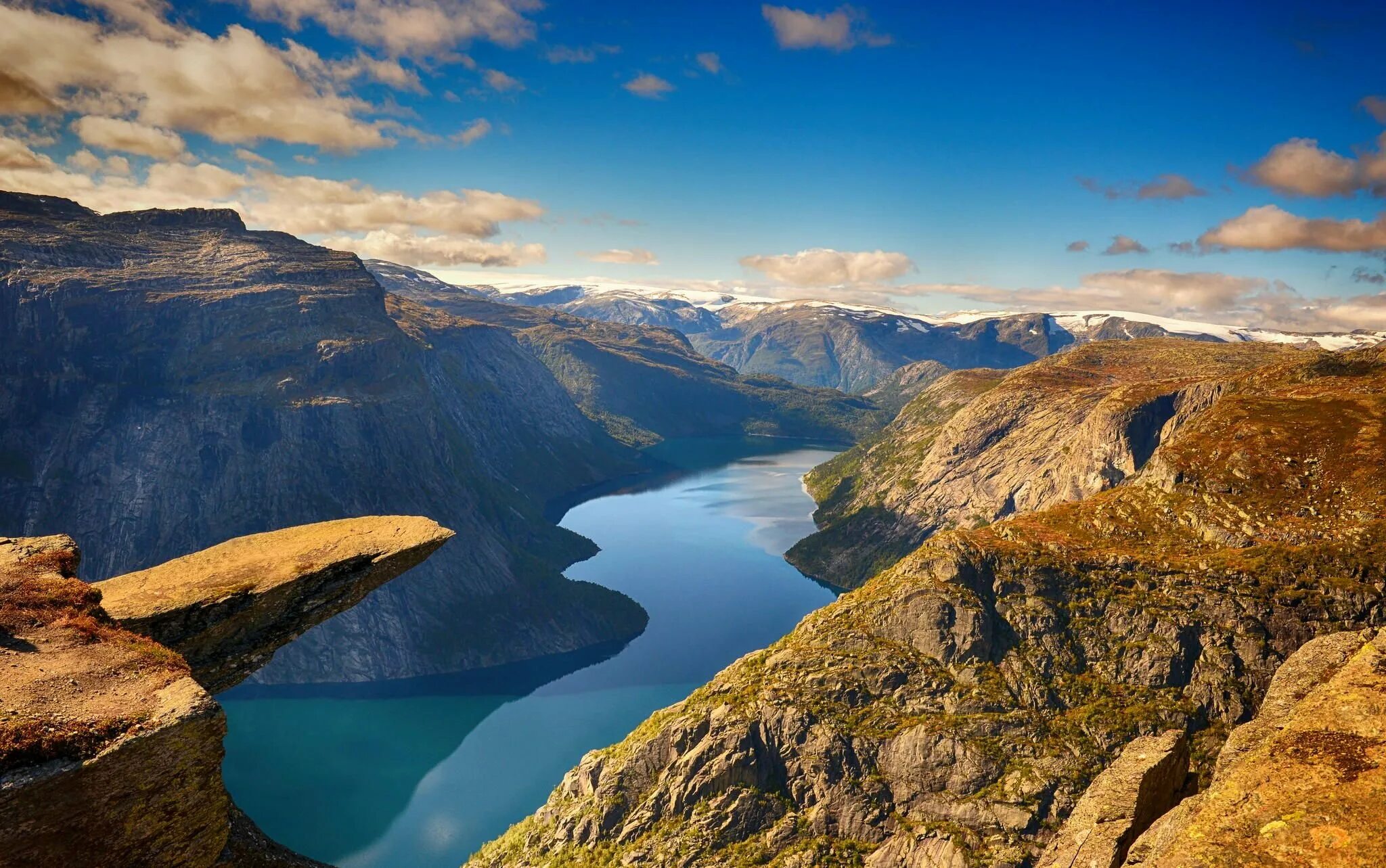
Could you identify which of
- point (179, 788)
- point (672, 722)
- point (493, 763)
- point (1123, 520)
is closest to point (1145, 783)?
point (179, 788)

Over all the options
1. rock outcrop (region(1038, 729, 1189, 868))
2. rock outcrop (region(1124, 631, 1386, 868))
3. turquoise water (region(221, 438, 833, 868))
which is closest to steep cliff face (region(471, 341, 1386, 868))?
turquoise water (region(221, 438, 833, 868))

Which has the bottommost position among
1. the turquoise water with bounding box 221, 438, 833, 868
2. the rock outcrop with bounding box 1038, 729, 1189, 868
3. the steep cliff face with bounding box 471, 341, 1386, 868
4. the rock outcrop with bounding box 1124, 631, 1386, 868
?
the turquoise water with bounding box 221, 438, 833, 868

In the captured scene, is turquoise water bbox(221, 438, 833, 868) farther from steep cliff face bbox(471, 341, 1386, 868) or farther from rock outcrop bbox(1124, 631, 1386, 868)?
rock outcrop bbox(1124, 631, 1386, 868)

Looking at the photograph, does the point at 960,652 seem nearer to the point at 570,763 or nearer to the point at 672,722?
the point at 672,722

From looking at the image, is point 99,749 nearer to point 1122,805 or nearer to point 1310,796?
point 1310,796

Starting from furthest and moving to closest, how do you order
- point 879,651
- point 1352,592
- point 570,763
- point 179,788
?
point 570,763 → point 879,651 → point 1352,592 → point 179,788
